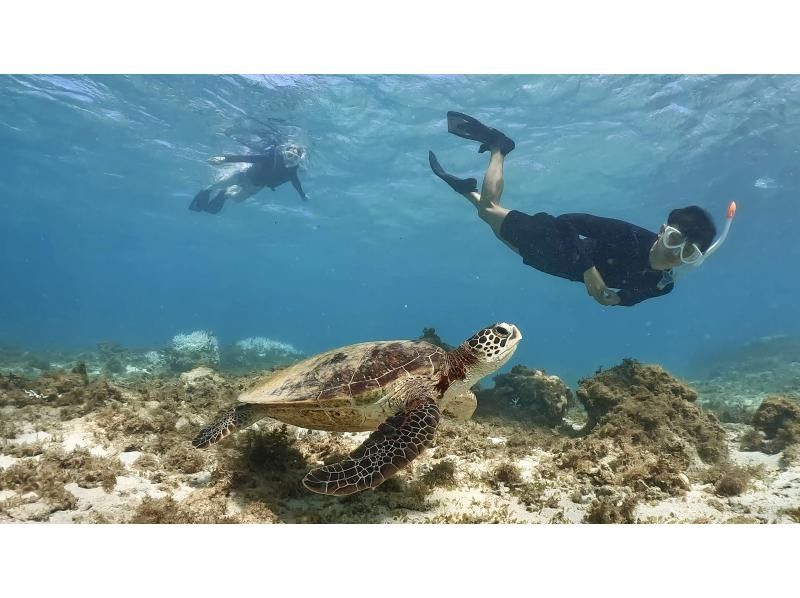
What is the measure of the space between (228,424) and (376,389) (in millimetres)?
1692

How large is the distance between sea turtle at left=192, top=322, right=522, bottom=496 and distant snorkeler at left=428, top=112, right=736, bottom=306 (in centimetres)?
439

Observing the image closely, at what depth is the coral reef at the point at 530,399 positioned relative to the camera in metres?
7.12

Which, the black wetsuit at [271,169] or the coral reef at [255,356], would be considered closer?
the coral reef at [255,356]

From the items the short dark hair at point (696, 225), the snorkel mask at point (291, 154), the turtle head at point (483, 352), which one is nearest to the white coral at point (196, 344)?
the snorkel mask at point (291, 154)

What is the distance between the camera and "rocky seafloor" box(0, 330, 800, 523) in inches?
138

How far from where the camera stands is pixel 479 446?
17.1 feet

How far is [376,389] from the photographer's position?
3871 millimetres

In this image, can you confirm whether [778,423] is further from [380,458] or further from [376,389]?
[380,458]

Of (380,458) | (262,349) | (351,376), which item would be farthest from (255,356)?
(380,458)

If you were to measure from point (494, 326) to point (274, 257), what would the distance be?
61448 millimetres

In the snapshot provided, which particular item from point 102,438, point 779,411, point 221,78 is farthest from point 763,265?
point 102,438

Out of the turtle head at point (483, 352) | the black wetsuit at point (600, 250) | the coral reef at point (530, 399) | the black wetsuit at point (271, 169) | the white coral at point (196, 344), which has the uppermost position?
the black wetsuit at point (271, 169)

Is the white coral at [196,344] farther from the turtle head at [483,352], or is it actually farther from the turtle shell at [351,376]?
the turtle head at [483,352]
